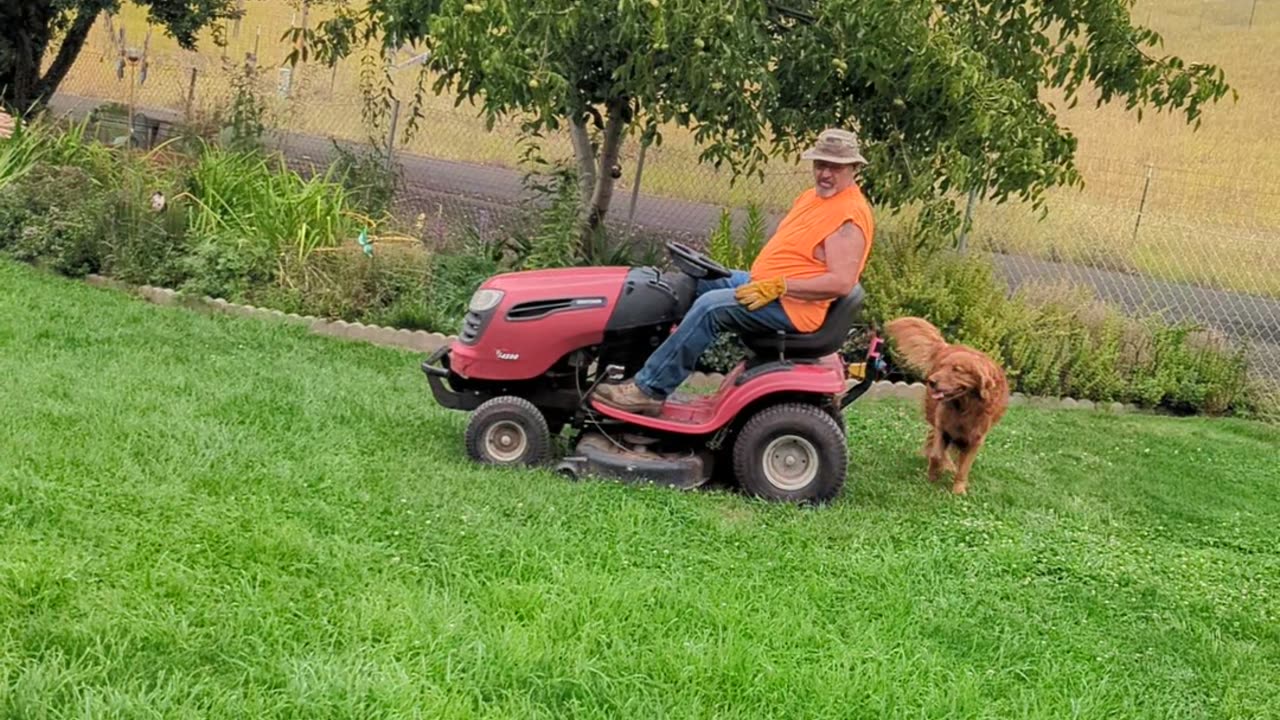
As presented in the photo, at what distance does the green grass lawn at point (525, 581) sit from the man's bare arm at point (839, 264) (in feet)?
2.99

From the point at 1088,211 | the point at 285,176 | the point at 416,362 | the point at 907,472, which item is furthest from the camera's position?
the point at 1088,211

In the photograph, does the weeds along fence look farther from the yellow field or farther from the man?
the man

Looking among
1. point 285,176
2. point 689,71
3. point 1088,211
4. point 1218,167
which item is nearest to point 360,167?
point 285,176

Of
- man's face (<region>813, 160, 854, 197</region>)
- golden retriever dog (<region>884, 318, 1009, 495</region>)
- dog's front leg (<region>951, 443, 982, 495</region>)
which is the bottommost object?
dog's front leg (<region>951, 443, 982, 495</region>)

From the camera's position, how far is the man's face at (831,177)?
4.41 metres

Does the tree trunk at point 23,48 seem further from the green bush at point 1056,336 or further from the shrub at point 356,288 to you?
the green bush at point 1056,336

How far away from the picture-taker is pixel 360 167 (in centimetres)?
910

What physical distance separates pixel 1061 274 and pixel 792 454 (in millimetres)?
5497

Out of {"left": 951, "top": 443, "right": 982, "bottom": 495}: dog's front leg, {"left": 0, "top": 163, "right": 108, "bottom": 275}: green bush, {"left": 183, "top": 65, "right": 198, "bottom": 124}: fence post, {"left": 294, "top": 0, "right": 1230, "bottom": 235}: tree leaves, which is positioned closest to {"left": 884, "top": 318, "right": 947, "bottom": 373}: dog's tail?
{"left": 951, "top": 443, "right": 982, "bottom": 495}: dog's front leg

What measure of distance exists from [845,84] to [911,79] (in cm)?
90

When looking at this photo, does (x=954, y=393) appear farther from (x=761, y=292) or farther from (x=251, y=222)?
(x=251, y=222)

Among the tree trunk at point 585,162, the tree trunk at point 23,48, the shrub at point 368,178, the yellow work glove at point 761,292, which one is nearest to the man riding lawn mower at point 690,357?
the yellow work glove at point 761,292

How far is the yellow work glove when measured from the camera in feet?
14.4

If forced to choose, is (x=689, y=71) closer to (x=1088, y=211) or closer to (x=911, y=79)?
(x=911, y=79)
